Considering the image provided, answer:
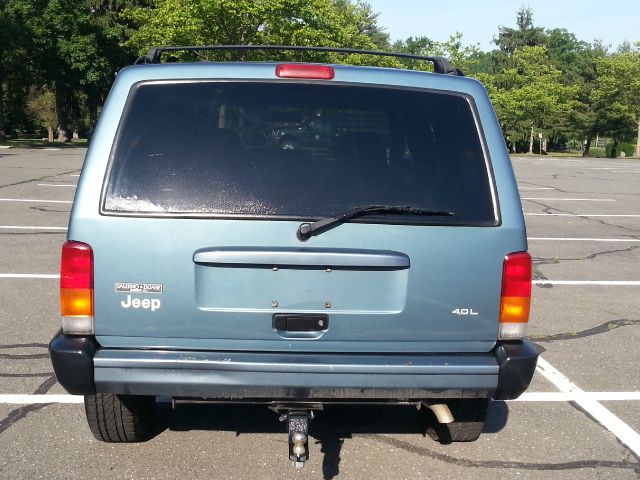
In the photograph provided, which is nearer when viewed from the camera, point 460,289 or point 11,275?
point 460,289

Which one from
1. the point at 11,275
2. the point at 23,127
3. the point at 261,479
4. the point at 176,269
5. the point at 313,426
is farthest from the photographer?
the point at 23,127

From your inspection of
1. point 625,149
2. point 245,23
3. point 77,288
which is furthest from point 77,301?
point 625,149

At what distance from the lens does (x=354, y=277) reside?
3.12 meters

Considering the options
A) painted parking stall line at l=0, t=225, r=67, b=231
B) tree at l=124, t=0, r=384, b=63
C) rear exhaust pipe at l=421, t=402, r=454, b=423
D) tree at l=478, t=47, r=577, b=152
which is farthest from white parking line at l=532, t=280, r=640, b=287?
tree at l=478, t=47, r=577, b=152

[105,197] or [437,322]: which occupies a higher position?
[105,197]

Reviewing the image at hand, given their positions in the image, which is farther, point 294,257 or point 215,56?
point 215,56

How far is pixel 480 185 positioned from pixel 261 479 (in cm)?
176

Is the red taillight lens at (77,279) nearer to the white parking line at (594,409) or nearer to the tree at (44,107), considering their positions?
the white parking line at (594,409)

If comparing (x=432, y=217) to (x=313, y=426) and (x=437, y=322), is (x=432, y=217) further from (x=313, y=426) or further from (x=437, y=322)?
(x=313, y=426)

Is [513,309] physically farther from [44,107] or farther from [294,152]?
[44,107]

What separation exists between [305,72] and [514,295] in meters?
1.38

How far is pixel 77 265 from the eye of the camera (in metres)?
3.09

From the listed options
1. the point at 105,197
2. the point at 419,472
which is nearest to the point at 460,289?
the point at 419,472

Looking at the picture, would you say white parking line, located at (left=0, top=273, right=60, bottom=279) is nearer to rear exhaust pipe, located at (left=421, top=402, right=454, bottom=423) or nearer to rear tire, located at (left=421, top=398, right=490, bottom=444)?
rear tire, located at (left=421, top=398, right=490, bottom=444)
